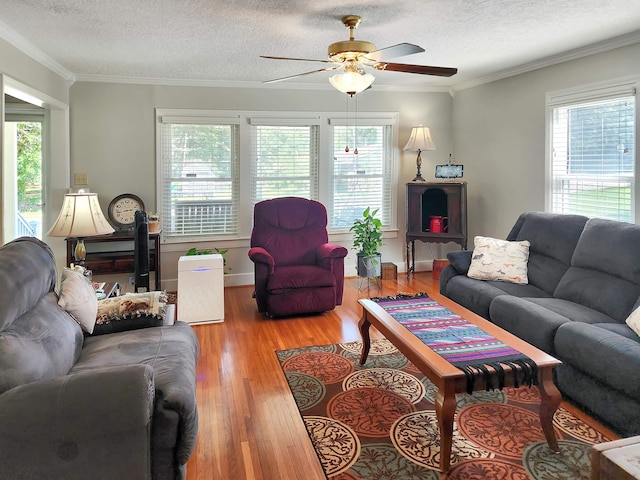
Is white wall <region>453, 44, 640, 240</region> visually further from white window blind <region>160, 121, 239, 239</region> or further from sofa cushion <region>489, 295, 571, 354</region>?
white window blind <region>160, 121, 239, 239</region>

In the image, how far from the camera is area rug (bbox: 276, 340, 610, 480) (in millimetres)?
A: 2068

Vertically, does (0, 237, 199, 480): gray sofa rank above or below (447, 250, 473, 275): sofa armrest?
below

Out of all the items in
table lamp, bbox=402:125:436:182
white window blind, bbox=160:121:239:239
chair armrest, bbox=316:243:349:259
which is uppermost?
table lamp, bbox=402:125:436:182

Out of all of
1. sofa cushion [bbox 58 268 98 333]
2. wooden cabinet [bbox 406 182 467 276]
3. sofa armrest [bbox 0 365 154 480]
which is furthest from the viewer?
wooden cabinet [bbox 406 182 467 276]

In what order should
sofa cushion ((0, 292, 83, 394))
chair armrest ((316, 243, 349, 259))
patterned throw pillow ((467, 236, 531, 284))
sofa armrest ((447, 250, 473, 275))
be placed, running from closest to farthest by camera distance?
sofa cushion ((0, 292, 83, 394)) < patterned throw pillow ((467, 236, 531, 284)) < sofa armrest ((447, 250, 473, 275)) < chair armrest ((316, 243, 349, 259))

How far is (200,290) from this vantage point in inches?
165

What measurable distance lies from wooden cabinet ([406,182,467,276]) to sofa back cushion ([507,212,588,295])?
4.66 ft

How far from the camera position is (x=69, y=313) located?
2.43 m

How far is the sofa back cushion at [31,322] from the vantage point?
1729 millimetres

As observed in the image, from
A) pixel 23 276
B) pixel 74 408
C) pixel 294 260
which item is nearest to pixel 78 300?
pixel 23 276

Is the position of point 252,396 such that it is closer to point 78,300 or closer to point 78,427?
point 78,300

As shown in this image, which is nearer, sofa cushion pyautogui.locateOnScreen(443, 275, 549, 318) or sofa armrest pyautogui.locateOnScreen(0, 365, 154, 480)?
sofa armrest pyautogui.locateOnScreen(0, 365, 154, 480)

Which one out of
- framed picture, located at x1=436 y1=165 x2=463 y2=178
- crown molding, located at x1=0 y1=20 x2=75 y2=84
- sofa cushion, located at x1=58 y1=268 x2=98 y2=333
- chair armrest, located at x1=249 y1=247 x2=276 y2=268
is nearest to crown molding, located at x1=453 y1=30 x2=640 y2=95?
framed picture, located at x1=436 y1=165 x2=463 y2=178

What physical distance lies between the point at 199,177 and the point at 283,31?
242cm
